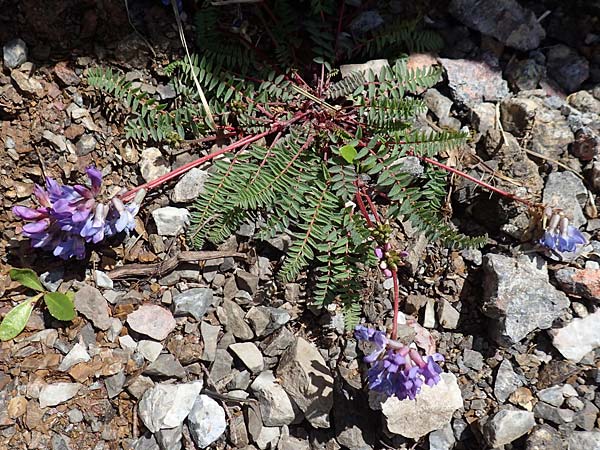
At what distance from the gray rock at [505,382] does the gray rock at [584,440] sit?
379 millimetres

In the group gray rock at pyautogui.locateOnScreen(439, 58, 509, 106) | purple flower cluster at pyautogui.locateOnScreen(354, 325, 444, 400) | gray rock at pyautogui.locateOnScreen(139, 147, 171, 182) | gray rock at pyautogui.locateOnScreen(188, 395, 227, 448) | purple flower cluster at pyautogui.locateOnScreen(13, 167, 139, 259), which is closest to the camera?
purple flower cluster at pyautogui.locateOnScreen(354, 325, 444, 400)

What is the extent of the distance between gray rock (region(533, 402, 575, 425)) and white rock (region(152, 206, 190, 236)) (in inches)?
89.9

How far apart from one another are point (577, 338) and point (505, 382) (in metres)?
0.50

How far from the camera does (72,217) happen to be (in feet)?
9.92

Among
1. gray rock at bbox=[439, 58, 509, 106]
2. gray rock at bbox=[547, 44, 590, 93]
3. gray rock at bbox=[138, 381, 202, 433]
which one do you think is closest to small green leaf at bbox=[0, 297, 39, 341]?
gray rock at bbox=[138, 381, 202, 433]

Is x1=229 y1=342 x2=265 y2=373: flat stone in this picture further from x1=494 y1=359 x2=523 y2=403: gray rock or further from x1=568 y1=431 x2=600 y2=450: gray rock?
x1=568 y1=431 x2=600 y2=450: gray rock

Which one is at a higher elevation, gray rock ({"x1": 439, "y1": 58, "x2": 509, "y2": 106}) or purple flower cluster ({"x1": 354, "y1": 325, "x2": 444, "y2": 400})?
gray rock ({"x1": 439, "y1": 58, "x2": 509, "y2": 106})

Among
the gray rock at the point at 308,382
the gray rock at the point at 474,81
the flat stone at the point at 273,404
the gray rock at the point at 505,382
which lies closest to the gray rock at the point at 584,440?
the gray rock at the point at 505,382

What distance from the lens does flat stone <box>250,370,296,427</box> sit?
3252mm

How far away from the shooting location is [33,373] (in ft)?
10.5

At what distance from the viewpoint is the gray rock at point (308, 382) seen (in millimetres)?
3248

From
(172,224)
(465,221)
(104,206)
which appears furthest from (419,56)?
(104,206)

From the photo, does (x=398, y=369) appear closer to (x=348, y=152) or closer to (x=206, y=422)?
(x=206, y=422)

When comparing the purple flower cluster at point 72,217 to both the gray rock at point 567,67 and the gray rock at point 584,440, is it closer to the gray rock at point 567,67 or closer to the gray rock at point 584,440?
the gray rock at point 584,440
